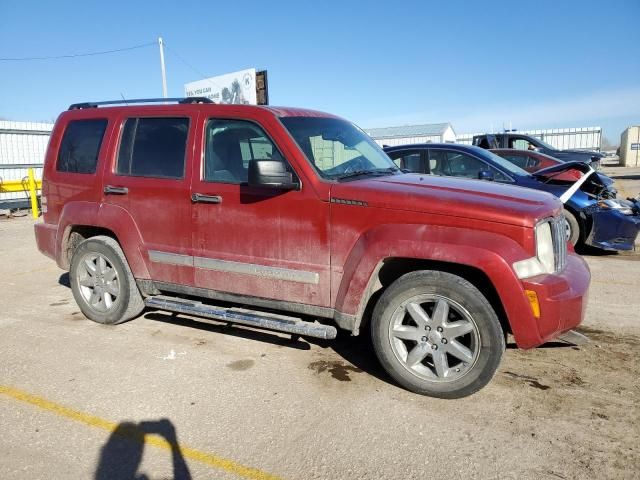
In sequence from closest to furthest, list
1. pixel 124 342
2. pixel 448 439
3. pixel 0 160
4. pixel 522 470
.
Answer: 1. pixel 522 470
2. pixel 448 439
3. pixel 124 342
4. pixel 0 160

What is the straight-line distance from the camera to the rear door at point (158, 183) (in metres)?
4.33

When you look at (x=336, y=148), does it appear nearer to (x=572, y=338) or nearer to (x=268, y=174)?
(x=268, y=174)

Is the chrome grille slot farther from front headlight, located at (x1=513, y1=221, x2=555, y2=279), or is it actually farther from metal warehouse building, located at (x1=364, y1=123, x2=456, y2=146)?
metal warehouse building, located at (x1=364, y1=123, x2=456, y2=146)

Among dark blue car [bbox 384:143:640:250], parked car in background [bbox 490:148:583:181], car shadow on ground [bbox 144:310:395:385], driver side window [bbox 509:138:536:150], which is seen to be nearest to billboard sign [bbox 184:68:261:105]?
driver side window [bbox 509:138:536:150]

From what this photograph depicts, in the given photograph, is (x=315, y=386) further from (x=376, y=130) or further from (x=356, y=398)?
(x=376, y=130)

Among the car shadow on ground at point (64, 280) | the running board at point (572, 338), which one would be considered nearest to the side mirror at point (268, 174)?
the running board at point (572, 338)

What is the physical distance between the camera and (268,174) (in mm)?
3594

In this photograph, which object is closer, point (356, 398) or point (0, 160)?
point (356, 398)

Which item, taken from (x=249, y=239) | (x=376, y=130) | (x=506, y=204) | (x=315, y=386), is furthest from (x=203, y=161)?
(x=376, y=130)

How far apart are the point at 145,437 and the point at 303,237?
1.71m

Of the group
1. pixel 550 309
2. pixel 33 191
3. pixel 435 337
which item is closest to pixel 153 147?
pixel 435 337

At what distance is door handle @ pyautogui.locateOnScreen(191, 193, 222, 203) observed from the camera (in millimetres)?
4105

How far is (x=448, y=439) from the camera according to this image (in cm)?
295

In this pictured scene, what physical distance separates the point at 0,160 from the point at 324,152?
16.7 m
